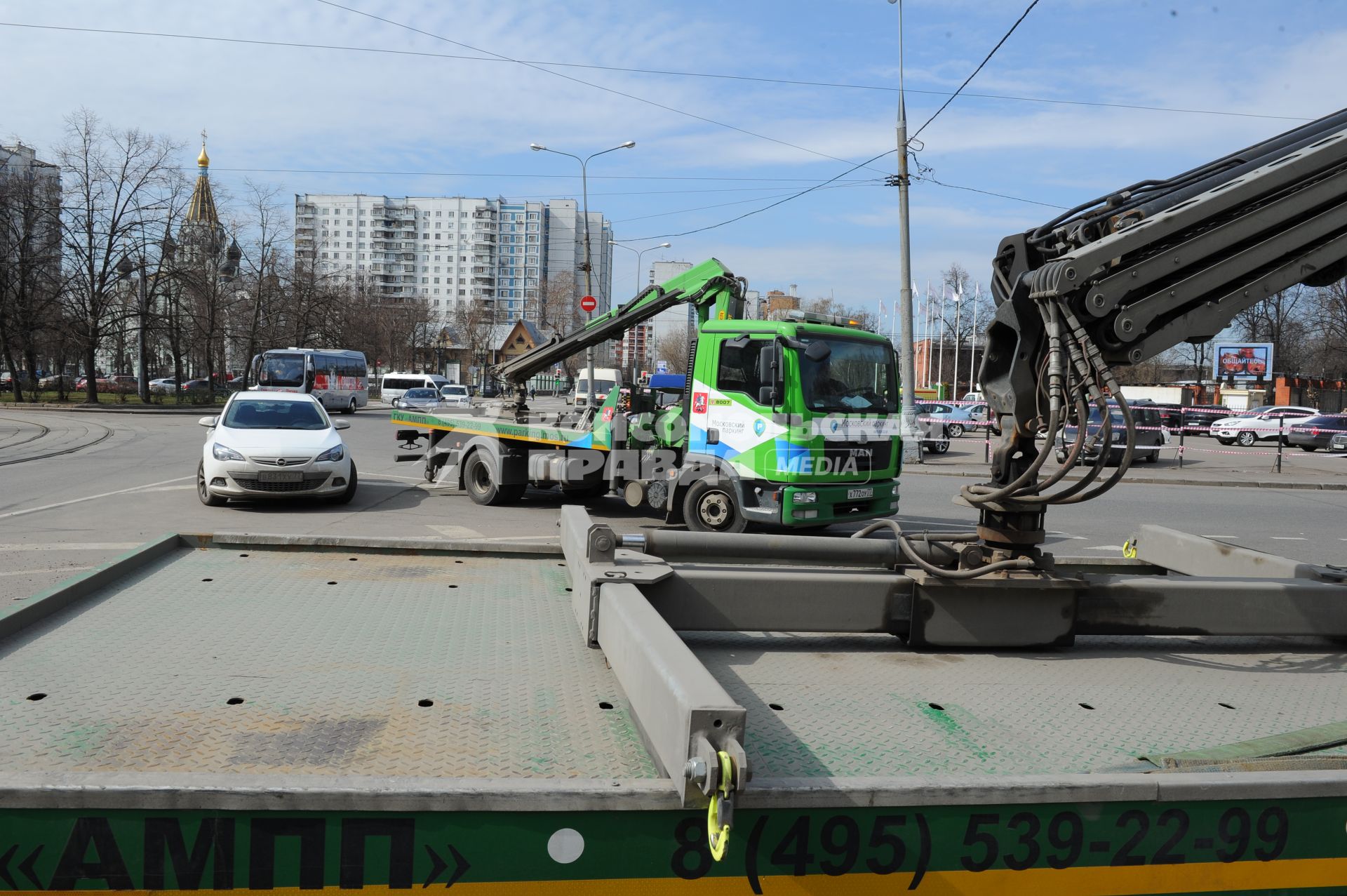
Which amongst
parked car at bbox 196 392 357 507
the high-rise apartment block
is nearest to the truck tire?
parked car at bbox 196 392 357 507

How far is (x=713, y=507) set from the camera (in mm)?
11469

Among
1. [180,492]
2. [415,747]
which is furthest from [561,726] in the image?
[180,492]

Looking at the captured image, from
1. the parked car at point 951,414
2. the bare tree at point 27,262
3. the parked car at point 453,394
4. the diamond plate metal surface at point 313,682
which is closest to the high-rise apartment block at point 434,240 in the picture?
the parked car at point 453,394

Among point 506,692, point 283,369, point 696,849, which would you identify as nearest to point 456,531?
point 506,692

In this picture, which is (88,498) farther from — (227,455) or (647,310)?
(647,310)

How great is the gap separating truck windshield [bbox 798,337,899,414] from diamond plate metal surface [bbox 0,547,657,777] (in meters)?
7.42

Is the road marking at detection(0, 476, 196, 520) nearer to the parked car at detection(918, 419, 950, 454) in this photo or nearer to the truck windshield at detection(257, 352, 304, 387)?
the parked car at detection(918, 419, 950, 454)

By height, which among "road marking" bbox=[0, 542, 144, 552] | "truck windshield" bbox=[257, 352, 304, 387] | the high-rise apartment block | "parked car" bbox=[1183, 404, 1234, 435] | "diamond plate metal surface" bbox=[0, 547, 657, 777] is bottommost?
"road marking" bbox=[0, 542, 144, 552]

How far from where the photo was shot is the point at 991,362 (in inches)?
142

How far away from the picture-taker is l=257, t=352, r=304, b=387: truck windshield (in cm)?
5041

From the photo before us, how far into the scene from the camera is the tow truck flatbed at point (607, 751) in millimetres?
1669

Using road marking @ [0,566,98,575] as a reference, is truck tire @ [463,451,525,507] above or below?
above

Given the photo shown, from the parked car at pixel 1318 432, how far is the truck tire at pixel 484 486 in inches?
1454

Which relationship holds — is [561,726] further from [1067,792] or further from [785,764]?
[1067,792]
